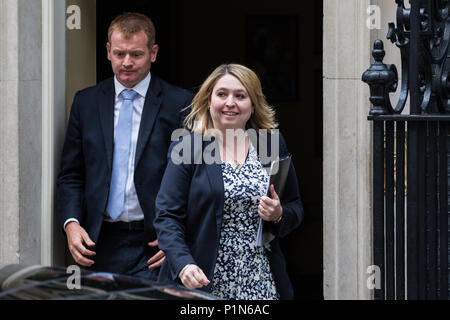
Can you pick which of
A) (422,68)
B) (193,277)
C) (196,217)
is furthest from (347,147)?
(193,277)

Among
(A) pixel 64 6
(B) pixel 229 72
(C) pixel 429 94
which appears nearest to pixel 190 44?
(A) pixel 64 6

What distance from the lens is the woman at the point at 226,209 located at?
14.0ft

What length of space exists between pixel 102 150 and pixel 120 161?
4.6 inches

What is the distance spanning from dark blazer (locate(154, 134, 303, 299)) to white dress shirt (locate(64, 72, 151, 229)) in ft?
2.53

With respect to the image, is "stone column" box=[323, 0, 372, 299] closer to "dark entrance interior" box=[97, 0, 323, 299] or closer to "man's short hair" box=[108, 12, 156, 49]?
"man's short hair" box=[108, 12, 156, 49]

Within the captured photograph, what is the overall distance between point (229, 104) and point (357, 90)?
1.49 meters

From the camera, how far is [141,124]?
204 inches

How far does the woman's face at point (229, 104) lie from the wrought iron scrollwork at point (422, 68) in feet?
2.66

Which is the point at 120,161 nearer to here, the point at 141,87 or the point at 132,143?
the point at 132,143

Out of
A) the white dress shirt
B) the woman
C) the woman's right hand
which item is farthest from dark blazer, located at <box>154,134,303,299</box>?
the white dress shirt

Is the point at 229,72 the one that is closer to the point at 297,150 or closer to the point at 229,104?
the point at 229,104

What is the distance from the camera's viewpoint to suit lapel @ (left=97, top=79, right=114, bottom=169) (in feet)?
17.0

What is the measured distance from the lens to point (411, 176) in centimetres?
375

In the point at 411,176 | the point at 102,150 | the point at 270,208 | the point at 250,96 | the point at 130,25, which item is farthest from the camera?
the point at 102,150
